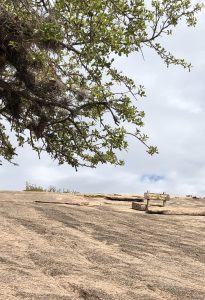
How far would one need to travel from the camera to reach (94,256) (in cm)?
728

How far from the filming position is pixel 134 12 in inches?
480

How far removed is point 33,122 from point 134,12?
511 centimetres

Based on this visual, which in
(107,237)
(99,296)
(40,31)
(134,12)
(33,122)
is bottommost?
(99,296)

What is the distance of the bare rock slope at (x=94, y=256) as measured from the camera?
5496 millimetres

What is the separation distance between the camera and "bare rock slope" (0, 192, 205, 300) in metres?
5.50

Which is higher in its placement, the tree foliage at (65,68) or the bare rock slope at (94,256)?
the tree foliage at (65,68)

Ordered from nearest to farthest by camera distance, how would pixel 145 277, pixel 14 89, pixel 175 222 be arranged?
pixel 145 277
pixel 175 222
pixel 14 89

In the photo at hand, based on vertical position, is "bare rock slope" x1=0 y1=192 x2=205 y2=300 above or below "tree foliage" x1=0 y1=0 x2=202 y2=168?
below

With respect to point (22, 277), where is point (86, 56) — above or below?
above

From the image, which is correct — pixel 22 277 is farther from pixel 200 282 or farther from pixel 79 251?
pixel 200 282

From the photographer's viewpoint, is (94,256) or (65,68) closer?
(94,256)

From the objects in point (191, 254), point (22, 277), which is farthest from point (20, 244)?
point (191, 254)

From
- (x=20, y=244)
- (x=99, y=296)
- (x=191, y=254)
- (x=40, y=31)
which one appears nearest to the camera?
(x=99, y=296)

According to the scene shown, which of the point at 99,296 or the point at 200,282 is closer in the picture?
the point at 99,296
